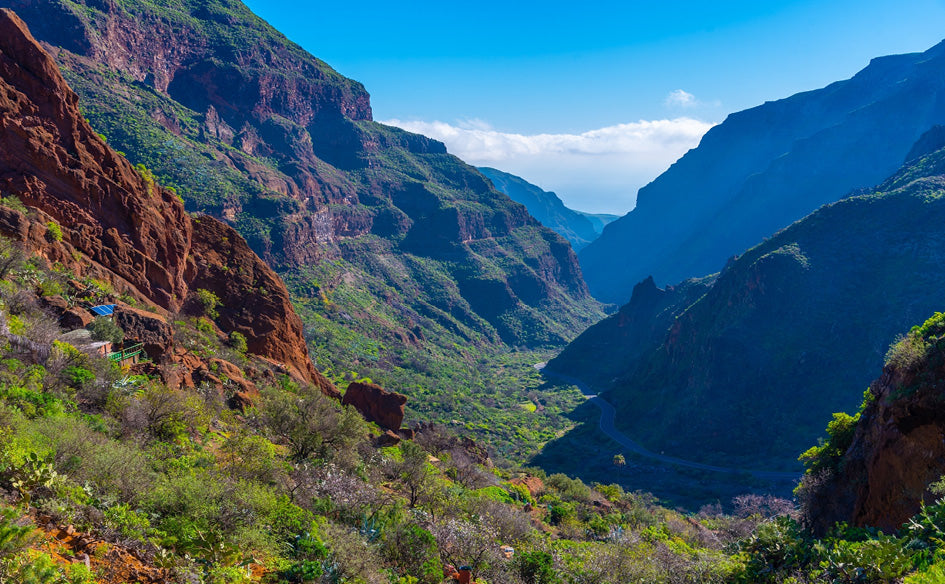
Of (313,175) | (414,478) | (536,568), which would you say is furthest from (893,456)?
(313,175)

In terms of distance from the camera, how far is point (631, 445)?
3095 inches

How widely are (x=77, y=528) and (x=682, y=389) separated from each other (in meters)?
90.3

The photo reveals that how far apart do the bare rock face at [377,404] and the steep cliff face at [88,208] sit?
4.52 m

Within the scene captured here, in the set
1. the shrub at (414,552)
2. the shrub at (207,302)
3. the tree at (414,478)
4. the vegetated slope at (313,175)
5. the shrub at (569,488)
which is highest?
the vegetated slope at (313,175)

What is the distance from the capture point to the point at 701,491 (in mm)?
58688

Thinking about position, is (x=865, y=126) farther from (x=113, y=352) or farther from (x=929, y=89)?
(x=113, y=352)

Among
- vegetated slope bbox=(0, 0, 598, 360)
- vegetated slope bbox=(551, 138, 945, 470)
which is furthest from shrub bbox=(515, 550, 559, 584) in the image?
vegetated slope bbox=(0, 0, 598, 360)

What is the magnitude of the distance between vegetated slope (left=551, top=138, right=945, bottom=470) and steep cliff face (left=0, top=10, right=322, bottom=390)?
6540 centimetres

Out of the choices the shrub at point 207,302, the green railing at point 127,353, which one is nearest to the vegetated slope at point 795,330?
the shrub at point 207,302

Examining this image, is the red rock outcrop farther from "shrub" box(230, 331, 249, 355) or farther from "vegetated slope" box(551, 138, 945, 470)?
"vegetated slope" box(551, 138, 945, 470)

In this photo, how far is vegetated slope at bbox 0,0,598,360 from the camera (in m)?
90.2

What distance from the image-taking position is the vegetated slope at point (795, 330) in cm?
6731

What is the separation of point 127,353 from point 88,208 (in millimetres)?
10825

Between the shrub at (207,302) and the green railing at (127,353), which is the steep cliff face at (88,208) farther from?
the green railing at (127,353)
